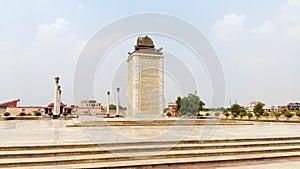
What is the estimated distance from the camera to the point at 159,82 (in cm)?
2078

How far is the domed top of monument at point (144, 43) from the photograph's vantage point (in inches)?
849

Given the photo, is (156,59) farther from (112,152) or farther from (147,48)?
(112,152)

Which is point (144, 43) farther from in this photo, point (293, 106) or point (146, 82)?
point (293, 106)

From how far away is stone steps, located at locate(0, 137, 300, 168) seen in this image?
530 centimetres

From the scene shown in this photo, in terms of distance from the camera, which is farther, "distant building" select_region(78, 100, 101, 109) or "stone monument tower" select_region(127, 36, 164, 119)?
"stone monument tower" select_region(127, 36, 164, 119)

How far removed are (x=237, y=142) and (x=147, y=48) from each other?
15330 millimetres

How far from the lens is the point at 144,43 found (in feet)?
71.3

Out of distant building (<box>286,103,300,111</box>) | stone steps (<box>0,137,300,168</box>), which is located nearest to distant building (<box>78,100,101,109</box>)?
stone steps (<box>0,137,300,168</box>)

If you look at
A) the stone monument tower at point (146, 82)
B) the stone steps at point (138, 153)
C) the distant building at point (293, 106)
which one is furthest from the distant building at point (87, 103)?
the distant building at point (293, 106)

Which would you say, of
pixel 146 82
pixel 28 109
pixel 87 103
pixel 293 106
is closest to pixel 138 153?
→ pixel 146 82

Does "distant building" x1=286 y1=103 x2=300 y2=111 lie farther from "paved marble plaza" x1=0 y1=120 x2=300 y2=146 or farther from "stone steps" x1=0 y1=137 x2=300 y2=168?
"stone steps" x1=0 y1=137 x2=300 y2=168

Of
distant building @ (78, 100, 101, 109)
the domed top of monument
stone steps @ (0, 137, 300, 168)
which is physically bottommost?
stone steps @ (0, 137, 300, 168)

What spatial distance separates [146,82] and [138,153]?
1461 cm

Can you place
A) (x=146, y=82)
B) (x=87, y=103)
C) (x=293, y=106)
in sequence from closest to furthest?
(x=146, y=82), (x=87, y=103), (x=293, y=106)
